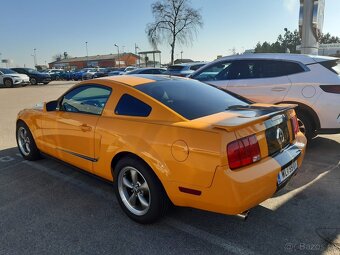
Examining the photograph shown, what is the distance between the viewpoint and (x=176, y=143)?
9.41 ft

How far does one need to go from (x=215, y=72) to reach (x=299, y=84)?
1862mm

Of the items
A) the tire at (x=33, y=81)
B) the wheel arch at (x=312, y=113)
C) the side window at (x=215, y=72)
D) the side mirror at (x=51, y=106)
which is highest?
the side window at (x=215, y=72)

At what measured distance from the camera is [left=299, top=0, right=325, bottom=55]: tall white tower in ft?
32.9

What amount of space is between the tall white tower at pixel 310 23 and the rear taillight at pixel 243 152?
8.81 metres

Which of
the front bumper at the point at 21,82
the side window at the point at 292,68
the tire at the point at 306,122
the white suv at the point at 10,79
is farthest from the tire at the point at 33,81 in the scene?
the tire at the point at 306,122

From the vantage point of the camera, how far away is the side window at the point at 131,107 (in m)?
3.30

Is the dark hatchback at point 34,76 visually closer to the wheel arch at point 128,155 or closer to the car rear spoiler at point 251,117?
the wheel arch at point 128,155

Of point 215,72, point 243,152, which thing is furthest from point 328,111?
point 243,152

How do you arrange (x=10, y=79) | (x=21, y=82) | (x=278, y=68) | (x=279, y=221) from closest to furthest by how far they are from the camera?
(x=279, y=221) → (x=278, y=68) → (x=10, y=79) → (x=21, y=82)

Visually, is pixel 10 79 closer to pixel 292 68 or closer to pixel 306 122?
pixel 292 68

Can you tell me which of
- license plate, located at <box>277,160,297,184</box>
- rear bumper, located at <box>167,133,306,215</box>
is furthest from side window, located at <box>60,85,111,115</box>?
license plate, located at <box>277,160,297,184</box>

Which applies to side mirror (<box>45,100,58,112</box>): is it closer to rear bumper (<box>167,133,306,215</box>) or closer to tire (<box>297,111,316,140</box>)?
rear bumper (<box>167,133,306,215</box>)

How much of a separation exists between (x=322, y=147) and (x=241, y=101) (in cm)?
284

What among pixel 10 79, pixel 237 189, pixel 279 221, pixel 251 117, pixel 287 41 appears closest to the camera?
pixel 237 189
